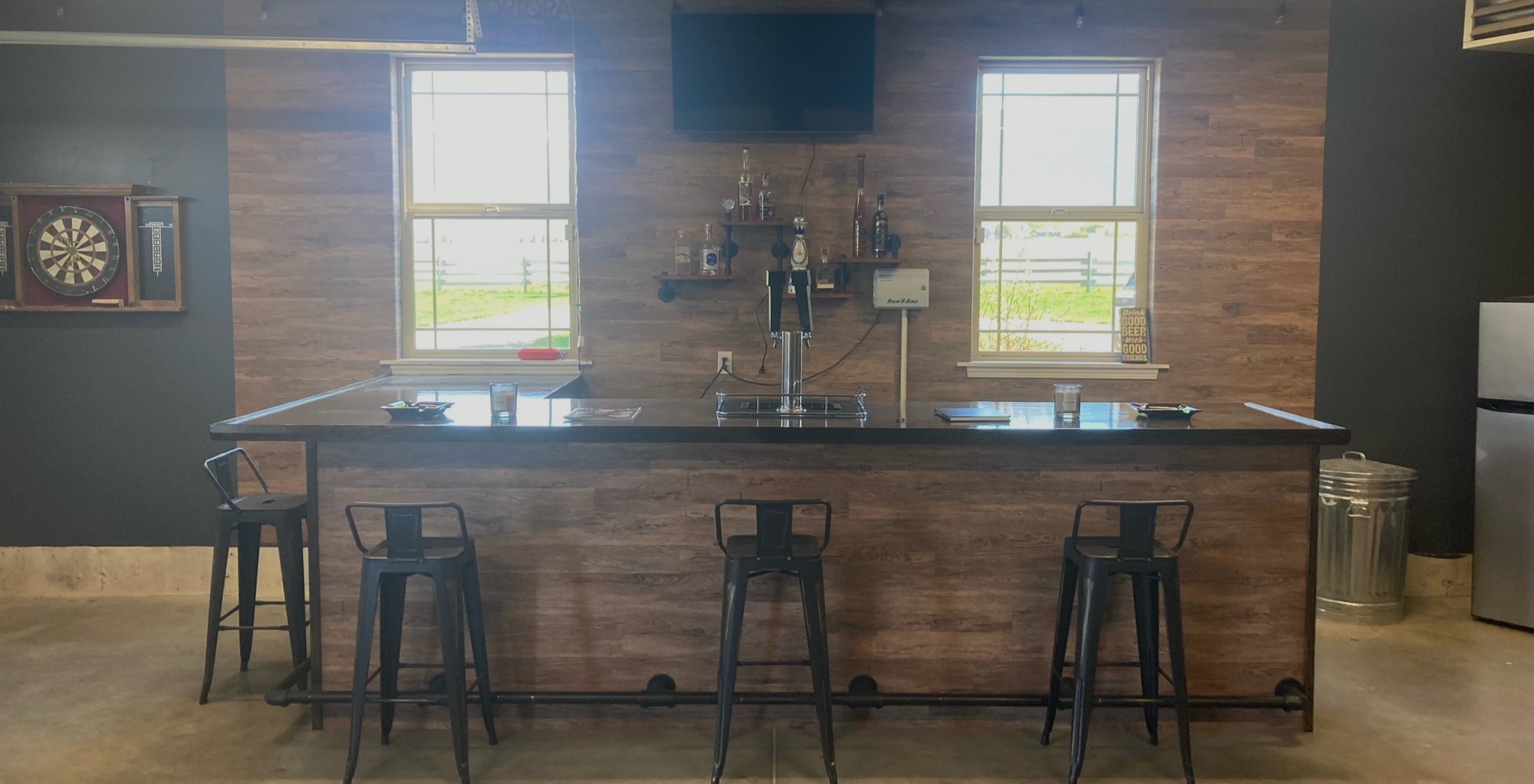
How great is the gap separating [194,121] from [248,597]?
2.36m

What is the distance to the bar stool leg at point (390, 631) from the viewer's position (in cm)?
301

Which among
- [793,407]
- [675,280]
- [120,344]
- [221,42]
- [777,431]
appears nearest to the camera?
[777,431]

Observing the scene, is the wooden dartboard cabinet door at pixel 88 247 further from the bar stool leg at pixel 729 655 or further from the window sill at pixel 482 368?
the bar stool leg at pixel 729 655

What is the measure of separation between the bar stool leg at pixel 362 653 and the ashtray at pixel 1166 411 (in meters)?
2.34

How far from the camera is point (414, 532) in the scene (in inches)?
111

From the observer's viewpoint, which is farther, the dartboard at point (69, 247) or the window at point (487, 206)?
the window at point (487, 206)

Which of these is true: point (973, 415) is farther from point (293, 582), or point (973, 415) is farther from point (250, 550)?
point (250, 550)

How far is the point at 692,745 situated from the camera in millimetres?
3088

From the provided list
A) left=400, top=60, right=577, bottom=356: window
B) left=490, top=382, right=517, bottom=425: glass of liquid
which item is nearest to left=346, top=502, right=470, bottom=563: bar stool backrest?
left=490, top=382, right=517, bottom=425: glass of liquid

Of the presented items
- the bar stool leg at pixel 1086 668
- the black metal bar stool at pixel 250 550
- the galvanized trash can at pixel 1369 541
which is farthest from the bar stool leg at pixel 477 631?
the galvanized trash can at pixel 1369 541

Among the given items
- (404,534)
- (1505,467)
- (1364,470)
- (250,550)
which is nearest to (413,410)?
(404,534)

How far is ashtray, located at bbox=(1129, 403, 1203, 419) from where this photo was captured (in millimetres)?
3211

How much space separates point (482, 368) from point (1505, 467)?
179 inches

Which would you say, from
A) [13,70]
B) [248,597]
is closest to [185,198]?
[13,70]
